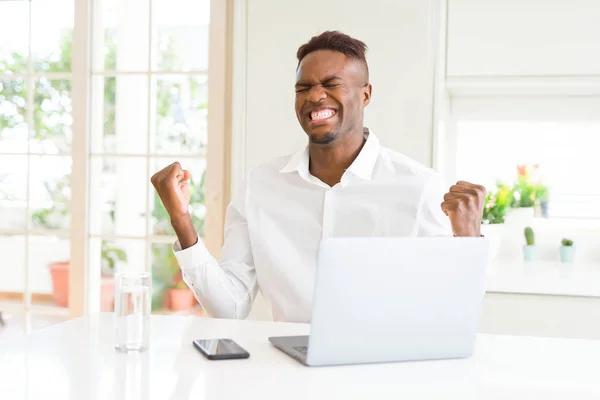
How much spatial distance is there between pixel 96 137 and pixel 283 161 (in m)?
1.51

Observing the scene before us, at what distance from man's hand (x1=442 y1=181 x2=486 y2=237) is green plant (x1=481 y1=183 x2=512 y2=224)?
148 centimetres

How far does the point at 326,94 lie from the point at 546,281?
123cm

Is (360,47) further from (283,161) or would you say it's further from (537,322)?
(537,322)

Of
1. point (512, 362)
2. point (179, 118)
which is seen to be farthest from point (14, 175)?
point (512, 362)

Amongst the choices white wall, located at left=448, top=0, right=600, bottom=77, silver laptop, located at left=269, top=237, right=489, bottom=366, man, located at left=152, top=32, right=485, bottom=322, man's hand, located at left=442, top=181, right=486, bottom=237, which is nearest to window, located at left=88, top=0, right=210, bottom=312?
white wall, located at left=448, top=0, right=600, bottom=77

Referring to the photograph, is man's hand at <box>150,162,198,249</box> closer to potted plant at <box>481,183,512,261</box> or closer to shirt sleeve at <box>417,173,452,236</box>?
shirt sleeve at <box>417,173,452,236</box>

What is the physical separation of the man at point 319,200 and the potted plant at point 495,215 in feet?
3.33

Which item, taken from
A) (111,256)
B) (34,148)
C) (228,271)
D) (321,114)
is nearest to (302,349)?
(228,271)

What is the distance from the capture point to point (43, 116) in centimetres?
362

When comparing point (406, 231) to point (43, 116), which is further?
point (43, 116)

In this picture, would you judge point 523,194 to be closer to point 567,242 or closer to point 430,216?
point 567,242

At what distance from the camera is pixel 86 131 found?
3.42m

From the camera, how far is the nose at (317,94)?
6.97ft

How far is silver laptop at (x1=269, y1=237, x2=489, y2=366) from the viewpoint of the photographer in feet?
→ 4.10
